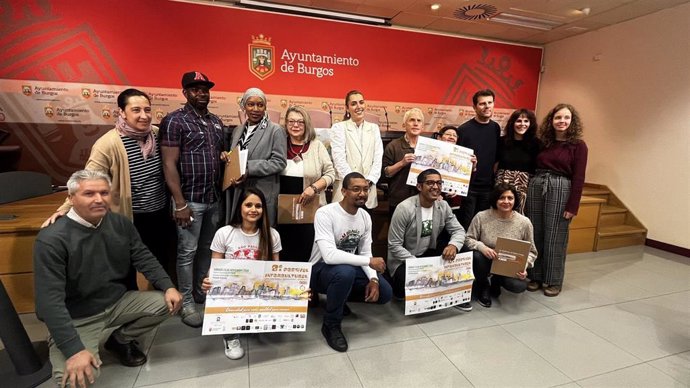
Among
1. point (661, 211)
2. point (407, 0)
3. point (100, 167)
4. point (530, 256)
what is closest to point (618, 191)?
point (661, 211)

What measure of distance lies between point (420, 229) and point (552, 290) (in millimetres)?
1467

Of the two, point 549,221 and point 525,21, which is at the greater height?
point 525,21

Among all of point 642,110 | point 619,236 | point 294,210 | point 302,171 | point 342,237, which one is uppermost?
point 642,110

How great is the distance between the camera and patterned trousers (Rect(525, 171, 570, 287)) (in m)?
2.78

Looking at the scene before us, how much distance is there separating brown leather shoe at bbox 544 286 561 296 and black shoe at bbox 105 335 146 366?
9.98 feet

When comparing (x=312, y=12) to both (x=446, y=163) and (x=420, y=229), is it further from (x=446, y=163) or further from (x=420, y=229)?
(x=420, y=229)

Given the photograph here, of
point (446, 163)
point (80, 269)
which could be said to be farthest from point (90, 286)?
point (446, 163)

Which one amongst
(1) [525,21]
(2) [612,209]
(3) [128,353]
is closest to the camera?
(3) [128,353]

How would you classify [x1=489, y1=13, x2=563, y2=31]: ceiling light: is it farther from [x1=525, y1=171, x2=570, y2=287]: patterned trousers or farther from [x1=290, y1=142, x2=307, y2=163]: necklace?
[x1=290, y1=142, x2=307, y2=163]: necklace

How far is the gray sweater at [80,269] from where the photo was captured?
1420 millimetres

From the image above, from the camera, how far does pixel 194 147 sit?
2094mm

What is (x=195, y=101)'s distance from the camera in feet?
6.87

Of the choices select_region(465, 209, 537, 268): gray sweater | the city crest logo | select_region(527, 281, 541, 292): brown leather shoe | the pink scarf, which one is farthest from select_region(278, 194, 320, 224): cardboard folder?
the city crest logo

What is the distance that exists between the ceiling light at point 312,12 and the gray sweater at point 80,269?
3726mm
